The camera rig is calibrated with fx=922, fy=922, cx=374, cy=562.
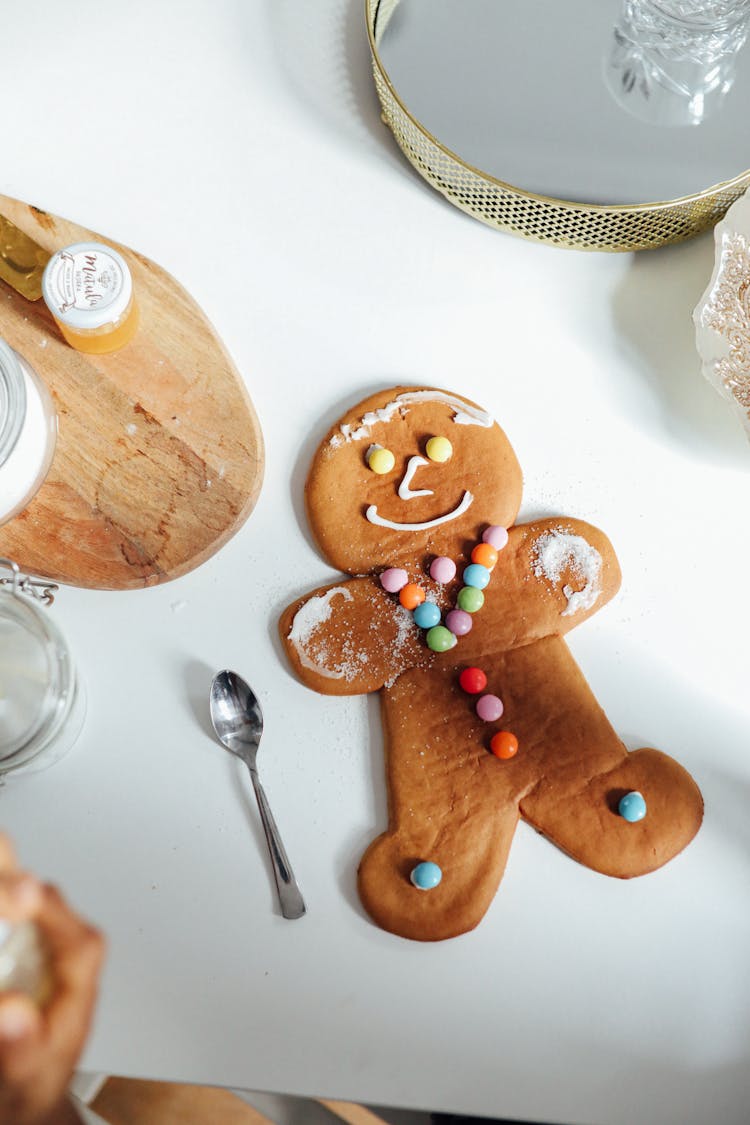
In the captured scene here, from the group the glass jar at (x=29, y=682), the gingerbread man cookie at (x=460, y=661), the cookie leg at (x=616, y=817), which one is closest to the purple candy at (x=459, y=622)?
the gingerbread man cookie at (x=460, y=661)

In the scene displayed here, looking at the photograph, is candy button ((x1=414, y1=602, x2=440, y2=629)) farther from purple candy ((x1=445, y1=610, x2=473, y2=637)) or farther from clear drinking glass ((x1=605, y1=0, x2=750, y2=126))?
clear drinking glass ((x1=605, y1=0, x2=750, y2=126))

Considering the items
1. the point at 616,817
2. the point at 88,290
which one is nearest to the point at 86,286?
the point at 88,290

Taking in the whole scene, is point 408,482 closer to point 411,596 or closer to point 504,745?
point 411,596

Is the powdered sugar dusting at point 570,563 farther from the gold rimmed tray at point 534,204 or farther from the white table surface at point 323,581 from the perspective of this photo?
the gold rimmed tray at point 534,204

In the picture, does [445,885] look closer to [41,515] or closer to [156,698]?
[156,698]

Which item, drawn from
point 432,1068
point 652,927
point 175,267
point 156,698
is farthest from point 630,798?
point 175,267

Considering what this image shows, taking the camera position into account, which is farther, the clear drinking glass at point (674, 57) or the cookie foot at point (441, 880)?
the clear drinking glass at point (674, 57)
